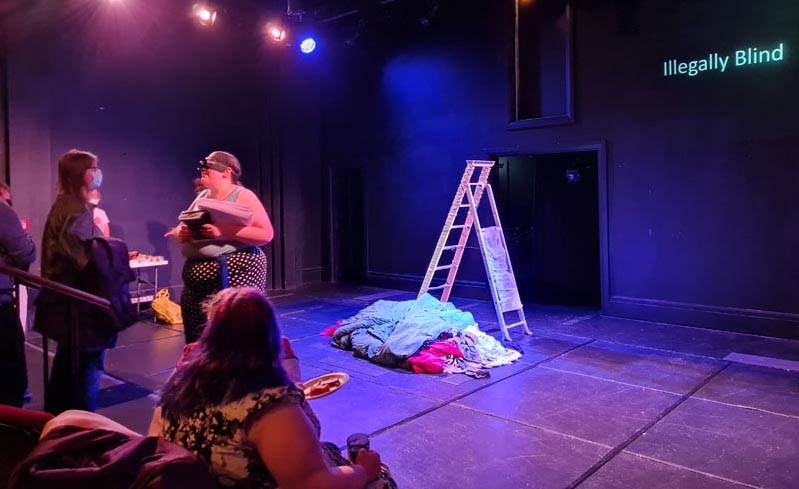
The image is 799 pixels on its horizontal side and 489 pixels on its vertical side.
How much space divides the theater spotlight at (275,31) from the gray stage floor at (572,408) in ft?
15.6

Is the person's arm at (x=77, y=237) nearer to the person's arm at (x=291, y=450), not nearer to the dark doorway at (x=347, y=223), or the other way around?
the person's arm at (x=291, y=450)

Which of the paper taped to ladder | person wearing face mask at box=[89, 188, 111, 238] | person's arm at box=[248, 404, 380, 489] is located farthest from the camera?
person wearing face mask at box=[89, 188, 111, 238]

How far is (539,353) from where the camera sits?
5035 mm

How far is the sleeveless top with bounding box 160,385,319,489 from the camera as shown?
149cm

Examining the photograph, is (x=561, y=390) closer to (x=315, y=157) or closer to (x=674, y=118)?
(x=674, y=118)

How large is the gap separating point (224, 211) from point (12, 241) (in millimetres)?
1270

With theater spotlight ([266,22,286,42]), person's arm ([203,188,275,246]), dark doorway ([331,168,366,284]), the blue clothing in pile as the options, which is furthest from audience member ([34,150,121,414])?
dark doorway ([331,168,366,284])

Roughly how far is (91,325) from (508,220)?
5803 mm

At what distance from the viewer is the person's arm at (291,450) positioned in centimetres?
143

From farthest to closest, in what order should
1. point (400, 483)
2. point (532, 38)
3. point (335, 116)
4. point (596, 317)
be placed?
point (335, 116) < point (532, 38) < point (596, 317) < point (400, 483)

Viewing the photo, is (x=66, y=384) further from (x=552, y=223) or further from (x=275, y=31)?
(x=275, y=31)

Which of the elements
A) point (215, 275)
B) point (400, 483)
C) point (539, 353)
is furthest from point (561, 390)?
point (215, 275)

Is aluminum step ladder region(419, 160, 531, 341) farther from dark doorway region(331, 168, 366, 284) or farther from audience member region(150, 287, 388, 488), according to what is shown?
audience member region(150, 287, 388, 488)

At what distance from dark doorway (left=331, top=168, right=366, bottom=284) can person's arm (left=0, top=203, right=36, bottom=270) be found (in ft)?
20.4
